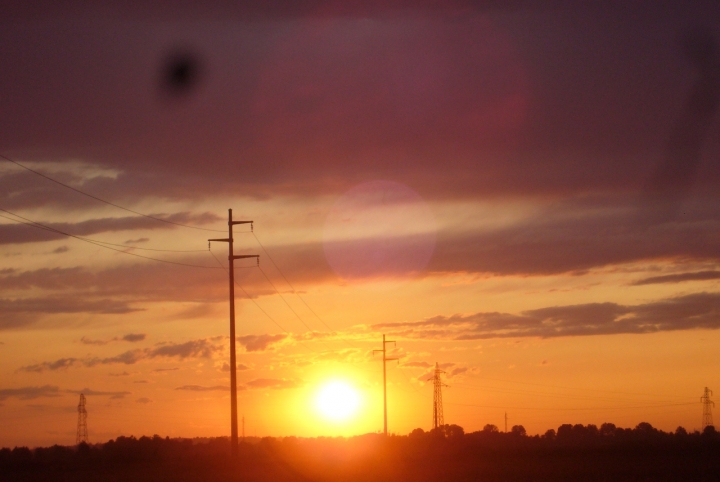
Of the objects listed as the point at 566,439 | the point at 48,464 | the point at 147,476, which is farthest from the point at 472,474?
the point at 566,439

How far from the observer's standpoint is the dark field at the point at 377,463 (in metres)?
48.2

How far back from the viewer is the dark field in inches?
1897

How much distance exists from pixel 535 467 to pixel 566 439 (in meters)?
80.7

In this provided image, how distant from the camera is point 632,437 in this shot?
12544 cm

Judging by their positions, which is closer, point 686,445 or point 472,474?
point 472,474

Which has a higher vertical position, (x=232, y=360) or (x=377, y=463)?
(x=232, y=360)

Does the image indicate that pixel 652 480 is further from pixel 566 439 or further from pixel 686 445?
pixel 566 439

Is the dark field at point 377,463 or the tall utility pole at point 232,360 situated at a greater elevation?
the tall utility pole at point 232,360

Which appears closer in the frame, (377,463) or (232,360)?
(232,360)

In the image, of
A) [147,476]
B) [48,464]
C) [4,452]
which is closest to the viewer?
[147,476]

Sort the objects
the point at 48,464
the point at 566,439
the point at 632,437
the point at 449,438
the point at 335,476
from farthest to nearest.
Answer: the point at 566,439
the point at 632,437
the point at 449,438
the point at 48,464
the point at 335,476

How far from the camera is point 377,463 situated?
60406 mm

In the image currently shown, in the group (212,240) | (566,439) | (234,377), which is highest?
(212,240)

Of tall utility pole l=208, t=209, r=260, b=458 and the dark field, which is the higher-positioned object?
tall utility pole l=208, t=209, r=260, b=458
